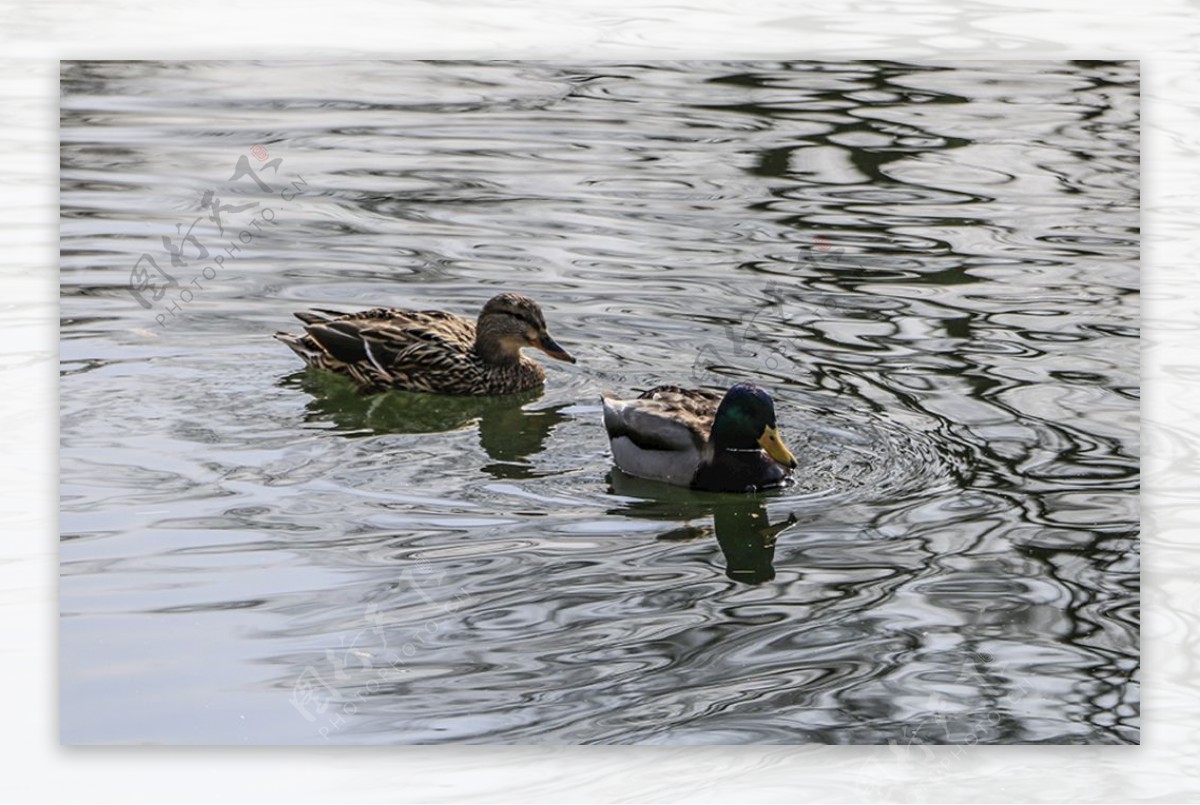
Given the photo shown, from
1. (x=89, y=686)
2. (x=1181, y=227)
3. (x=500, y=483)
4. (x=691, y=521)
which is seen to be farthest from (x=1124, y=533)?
(x=89, y=686)

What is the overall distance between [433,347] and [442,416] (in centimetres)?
22

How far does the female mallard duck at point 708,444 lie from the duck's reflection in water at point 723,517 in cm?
5

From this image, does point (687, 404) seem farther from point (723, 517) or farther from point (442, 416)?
point (442, 416)

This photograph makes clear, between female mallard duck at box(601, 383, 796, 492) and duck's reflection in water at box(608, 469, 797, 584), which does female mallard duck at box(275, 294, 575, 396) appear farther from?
duck's reflection in water at box(608, 469, 797, 584)

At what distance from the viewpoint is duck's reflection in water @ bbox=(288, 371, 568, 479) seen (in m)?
6.72

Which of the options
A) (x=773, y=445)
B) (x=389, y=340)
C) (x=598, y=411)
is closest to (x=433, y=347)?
(x=389, y=340)

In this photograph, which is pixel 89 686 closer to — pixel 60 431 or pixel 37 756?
pixel 37 756

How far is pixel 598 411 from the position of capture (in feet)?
23.1

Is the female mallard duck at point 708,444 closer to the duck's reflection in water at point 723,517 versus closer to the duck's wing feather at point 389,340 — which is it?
Answer: the duck's reflection in water at point 723,517

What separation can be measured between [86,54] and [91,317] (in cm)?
67

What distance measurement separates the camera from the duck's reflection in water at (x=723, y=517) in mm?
6070

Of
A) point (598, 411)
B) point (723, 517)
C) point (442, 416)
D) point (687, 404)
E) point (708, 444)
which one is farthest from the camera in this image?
point (442, 416)

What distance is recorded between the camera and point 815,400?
6625 mm

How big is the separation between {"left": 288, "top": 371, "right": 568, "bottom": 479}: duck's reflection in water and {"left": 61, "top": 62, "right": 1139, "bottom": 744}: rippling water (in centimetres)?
3
